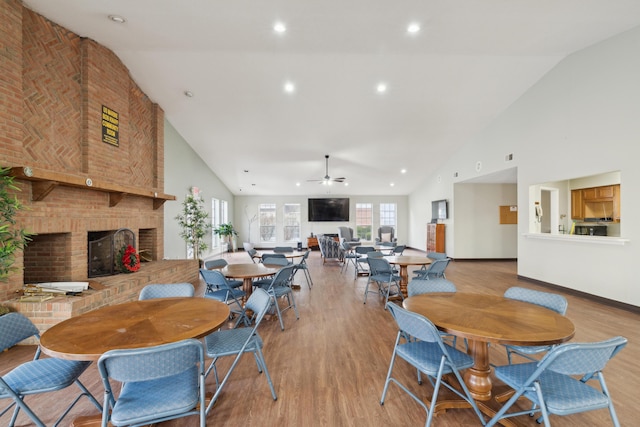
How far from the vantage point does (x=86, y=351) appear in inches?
58.1

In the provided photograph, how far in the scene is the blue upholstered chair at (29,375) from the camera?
5.13ft

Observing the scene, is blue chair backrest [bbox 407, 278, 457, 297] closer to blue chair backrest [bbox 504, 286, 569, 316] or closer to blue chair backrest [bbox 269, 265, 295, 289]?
blue chair backrest [bbox 504, 286, 569, 316]

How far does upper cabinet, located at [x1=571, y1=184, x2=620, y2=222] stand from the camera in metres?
5.93

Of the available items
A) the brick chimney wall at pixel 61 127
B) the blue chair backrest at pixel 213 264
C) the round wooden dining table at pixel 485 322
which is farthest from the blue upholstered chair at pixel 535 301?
the brick chimney wall at pixel 61 127

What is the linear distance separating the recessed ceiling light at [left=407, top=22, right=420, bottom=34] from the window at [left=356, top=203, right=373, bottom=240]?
9.62 metres

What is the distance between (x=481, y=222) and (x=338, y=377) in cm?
816

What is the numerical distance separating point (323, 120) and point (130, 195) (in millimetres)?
4186

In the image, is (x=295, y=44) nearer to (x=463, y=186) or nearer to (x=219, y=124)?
(x=219, y=124)

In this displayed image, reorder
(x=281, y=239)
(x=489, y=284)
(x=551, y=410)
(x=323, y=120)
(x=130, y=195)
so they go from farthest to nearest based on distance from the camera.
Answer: (x=281, y=239), (x=323, y=120), (x=489, y=284), (x=130, y=195), (x=551, y=410)

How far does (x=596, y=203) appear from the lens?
642 centimetres

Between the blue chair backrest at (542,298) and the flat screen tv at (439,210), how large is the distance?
7.04 meters

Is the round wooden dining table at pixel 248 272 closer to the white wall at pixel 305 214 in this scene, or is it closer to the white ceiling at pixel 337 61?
the white ceiling at pixel 337 61

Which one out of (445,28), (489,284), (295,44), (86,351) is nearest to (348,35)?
(295,44)

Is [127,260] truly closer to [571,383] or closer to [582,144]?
[571,383]
